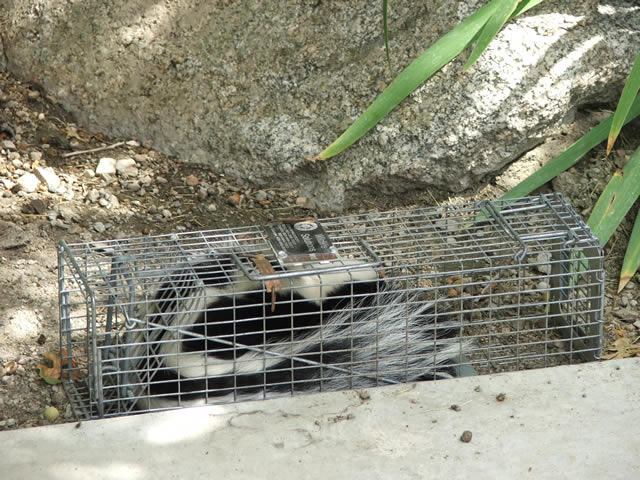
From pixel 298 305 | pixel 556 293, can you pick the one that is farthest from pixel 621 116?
pixel 298 305

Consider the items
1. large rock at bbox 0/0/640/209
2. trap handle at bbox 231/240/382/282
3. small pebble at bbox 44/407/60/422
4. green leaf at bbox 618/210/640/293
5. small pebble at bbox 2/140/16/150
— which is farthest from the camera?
small pebble at bbox 2/140/16/150

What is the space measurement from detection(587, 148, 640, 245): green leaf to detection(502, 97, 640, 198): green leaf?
22 cm

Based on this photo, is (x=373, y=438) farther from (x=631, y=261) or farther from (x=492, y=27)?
(x=492, y=27)

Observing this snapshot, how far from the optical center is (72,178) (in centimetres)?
334

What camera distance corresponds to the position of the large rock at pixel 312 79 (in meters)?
3.25

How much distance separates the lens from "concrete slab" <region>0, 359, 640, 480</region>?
205 centimetres

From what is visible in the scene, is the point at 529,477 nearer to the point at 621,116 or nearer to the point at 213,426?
the point at 213,426

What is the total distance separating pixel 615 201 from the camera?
114 inches

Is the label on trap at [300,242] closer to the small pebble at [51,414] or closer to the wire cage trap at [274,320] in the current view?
the wire cage trap at [274,320]

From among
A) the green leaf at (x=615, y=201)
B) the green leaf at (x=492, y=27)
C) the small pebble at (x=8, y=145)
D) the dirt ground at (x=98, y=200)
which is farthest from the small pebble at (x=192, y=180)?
the green leaf at (x=615, y=201)

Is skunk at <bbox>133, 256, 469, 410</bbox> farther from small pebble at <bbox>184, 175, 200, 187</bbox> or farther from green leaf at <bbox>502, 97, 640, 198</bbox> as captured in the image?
small pebble at <bbox>184, 175, 200, 187</bbox>

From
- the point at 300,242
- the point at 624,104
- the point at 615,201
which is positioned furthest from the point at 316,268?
the point at 615,201

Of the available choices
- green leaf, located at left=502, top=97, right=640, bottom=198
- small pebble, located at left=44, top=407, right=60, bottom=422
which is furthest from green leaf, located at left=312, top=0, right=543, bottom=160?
small pebble, located at left=44, top=407, right=60, bottom=422

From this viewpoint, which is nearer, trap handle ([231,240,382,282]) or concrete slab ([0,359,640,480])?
Result: concrete slab ([0,359,640,480])
